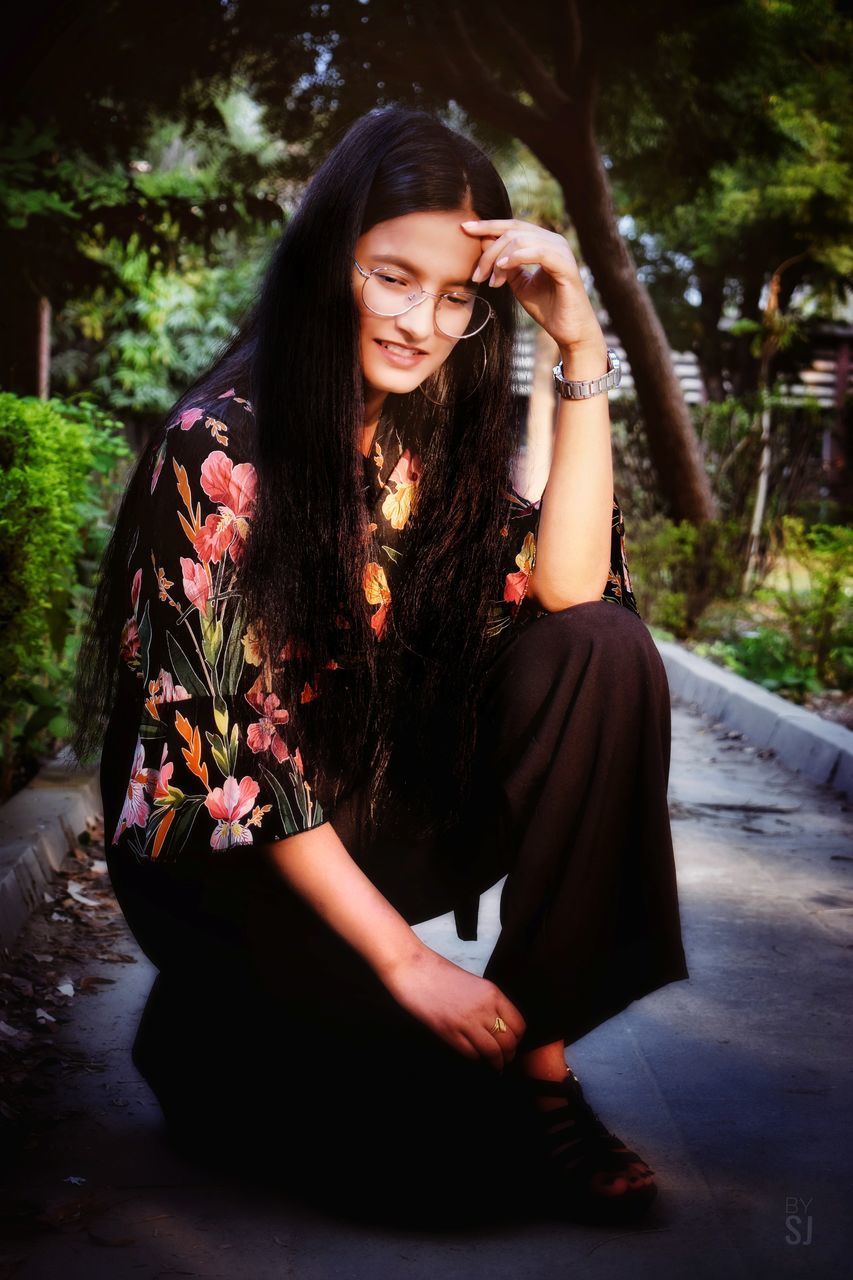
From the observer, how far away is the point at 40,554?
12.5 ft

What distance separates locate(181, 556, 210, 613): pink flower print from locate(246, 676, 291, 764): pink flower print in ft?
0.48

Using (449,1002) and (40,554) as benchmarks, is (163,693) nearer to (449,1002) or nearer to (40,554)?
(449,1002)

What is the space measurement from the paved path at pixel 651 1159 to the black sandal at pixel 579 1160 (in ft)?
0.11

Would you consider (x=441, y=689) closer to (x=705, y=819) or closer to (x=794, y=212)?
(x=705, y=819)

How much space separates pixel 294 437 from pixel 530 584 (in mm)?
545

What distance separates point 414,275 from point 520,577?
58cm

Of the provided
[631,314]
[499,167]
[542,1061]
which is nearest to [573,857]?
[542,1061]

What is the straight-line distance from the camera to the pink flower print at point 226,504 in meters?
1.95

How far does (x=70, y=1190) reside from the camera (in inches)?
78.0

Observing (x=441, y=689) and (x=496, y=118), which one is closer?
(x=441, y=689)

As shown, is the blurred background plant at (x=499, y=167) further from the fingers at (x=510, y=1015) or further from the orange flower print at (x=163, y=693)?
the fingers at (x=510, y=1015)

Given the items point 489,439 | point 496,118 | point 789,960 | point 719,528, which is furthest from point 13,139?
point 719,528

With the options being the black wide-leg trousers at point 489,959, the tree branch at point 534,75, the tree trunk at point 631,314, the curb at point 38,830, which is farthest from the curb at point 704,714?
the tree branch at point 534,75

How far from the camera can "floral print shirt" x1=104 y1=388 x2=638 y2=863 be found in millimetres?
1895
